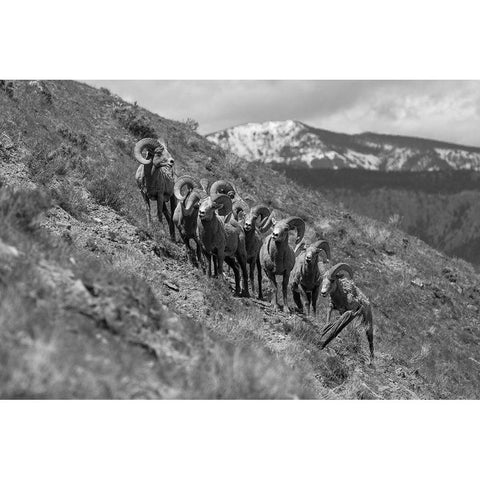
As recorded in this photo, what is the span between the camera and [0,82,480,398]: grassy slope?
254 inches

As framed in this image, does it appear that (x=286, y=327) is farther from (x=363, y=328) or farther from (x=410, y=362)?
(x=410, y=362)

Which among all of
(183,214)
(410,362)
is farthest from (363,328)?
(183,214)

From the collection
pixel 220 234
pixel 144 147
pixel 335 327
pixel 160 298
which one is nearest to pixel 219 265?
pixel 220 234

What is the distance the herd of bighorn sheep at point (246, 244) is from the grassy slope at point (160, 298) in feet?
1.94

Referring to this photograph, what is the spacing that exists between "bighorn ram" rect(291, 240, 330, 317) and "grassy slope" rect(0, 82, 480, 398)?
148cm

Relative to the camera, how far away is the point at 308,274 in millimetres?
16047

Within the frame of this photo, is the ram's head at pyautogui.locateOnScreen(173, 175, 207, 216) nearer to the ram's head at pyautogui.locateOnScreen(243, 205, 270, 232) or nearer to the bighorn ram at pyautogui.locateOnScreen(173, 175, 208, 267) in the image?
the bighorn ram at pyautogui.locateOnScreen(173, 175, 208, 267)

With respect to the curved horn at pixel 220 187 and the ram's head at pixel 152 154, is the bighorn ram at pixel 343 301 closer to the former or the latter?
the curved horn at pixel 220 187

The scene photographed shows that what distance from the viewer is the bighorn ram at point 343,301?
14.7m

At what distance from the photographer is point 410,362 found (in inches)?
716

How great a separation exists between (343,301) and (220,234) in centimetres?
317

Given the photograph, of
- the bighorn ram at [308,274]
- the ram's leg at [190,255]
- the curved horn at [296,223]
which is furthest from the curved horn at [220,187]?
the bighorn ram at [308,274]

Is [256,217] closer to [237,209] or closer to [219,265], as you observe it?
[219,265]

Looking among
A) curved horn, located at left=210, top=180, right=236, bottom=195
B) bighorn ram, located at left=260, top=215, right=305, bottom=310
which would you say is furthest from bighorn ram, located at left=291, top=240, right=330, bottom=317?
curved horn, located at left=210, top=180, right=236, bottom=195
